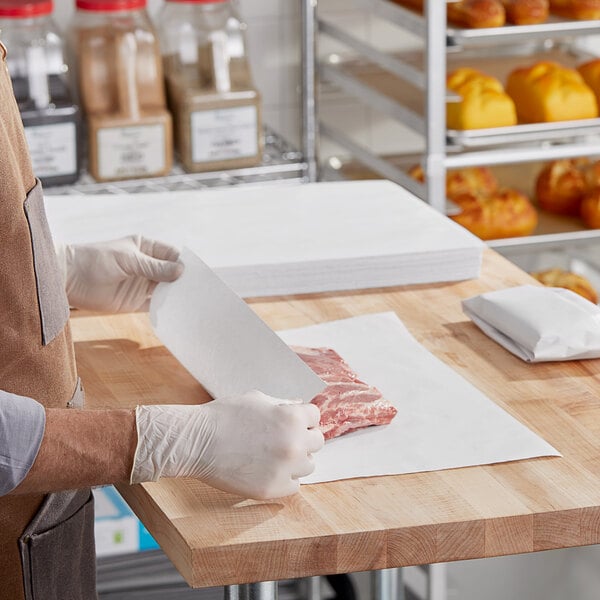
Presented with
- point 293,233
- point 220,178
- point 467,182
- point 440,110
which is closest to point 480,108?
point 440,110

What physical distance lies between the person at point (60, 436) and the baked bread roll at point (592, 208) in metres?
1.51

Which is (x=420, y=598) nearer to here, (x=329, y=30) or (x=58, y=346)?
(x=329, y=30)

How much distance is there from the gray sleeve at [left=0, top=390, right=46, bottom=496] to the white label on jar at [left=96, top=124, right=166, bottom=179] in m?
1.26

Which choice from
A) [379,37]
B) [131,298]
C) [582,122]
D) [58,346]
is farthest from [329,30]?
[58,346]

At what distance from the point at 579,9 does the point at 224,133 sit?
2.37 feet

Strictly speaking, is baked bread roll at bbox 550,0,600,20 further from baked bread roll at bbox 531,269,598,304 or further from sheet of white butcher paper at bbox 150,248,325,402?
sheet of white butcher paper at bbox 150,248,325,402

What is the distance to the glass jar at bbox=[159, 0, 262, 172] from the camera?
7.30 feet

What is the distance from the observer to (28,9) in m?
2.11

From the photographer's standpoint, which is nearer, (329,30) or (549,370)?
(549,370)

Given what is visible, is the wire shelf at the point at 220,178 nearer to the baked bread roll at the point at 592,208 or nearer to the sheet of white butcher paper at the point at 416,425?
the baked bread roll at the point at 592,208

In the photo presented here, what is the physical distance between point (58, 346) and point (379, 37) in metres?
1.68

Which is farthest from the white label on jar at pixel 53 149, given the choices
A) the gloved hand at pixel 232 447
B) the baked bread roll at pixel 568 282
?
the gloved hand at pixel 232 447

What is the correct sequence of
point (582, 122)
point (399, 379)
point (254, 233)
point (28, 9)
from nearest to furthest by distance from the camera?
point (399, 379) < point (254, 233) < point (28, 9) < point (582, 122)

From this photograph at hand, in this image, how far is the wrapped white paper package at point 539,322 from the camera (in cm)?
131
